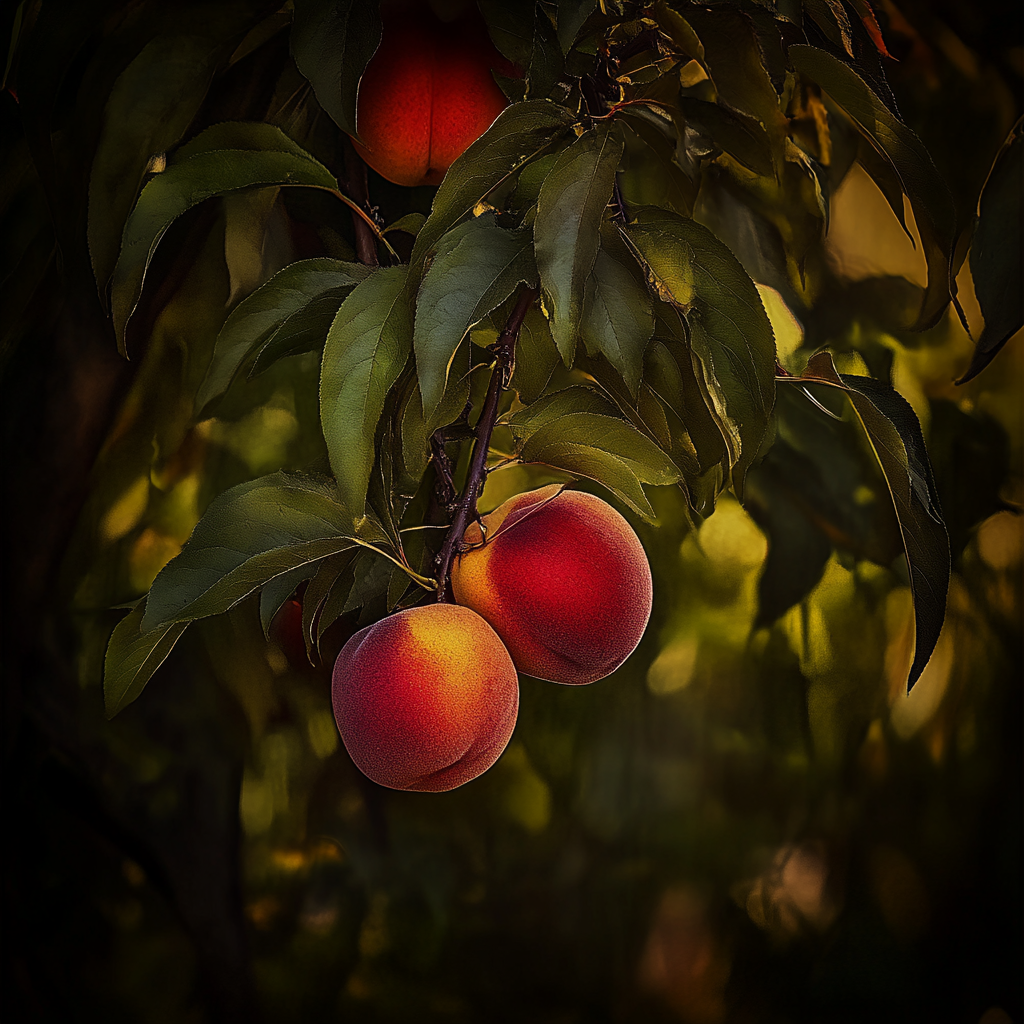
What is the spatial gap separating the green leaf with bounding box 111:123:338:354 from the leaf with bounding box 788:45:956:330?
0.25 m

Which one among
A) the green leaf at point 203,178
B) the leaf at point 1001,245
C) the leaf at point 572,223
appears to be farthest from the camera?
the leaf at point 1001,245

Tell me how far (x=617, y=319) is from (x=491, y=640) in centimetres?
16

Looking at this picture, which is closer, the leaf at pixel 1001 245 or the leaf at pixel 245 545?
the leaf at pixel 245 545

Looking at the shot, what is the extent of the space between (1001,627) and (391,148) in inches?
20.6

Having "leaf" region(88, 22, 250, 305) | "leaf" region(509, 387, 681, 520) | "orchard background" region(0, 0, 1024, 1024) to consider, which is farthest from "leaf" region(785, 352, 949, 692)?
"leaf" region(88, 22, 250, 305)

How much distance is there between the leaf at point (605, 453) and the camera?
0.47 m

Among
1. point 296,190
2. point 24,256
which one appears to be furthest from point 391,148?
point 24,256

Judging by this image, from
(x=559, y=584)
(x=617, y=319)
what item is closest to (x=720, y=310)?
(x=617, y=319)

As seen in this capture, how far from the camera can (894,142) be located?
0.43 m

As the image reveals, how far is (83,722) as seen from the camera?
612 mm

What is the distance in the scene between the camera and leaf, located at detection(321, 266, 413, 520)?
407mm

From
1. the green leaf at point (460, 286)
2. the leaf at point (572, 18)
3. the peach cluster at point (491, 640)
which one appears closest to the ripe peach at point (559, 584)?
the peach cluster at point (491, 640)

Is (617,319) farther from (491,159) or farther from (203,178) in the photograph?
(203,178)

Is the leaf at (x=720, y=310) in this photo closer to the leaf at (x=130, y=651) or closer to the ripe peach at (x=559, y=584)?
the ripe peach at (x=559, y=584)
